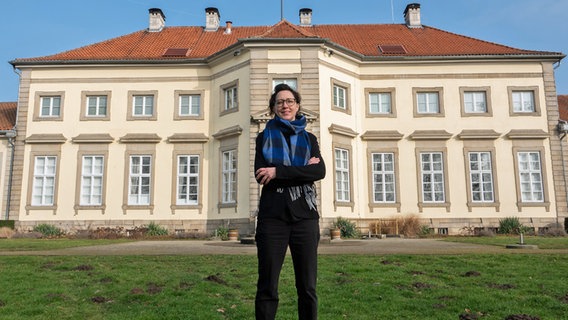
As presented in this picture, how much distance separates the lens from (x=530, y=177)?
21.0 m

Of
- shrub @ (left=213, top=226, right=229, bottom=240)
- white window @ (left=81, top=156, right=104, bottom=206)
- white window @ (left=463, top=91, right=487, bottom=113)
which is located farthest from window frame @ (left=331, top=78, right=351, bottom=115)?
white window @ (left=81, top=156, right=104, bottom=206)

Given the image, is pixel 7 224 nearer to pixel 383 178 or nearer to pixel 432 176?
pixel 383 178

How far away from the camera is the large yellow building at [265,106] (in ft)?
66.4

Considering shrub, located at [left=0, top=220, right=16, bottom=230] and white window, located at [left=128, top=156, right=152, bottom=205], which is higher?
white window, located at [left=128, top=156, right=152, bottom=205]

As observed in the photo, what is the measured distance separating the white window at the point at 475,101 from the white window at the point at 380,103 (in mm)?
3611

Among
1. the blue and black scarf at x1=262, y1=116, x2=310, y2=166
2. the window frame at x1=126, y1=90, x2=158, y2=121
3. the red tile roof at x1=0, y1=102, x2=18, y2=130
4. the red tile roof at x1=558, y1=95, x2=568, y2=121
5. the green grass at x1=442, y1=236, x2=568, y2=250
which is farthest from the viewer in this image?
the red tile roof at x1=558, y1=95, x2=568, y2=121

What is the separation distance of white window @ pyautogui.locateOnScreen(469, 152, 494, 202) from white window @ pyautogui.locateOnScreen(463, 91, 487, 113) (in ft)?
7.08

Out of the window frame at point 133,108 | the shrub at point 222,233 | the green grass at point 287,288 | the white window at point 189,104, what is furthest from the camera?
the white window at point 189,104

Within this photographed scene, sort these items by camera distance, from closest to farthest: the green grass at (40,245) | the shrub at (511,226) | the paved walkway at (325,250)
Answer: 1. the paved walkway at (325,250)
2. the green grass at (40,245)
3. the shrub at (511,226)

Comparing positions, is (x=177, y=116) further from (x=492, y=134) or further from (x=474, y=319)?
(x=474, y=319)

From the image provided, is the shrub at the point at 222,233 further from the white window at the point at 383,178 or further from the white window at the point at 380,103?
the white window at the point at 380,103

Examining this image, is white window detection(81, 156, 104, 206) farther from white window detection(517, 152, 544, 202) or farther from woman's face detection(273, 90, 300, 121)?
woman's face detection(273, 90, 300, 121)

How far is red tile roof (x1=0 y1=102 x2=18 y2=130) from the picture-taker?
2233 centimetres

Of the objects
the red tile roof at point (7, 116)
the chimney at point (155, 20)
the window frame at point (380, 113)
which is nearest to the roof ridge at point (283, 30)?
the window frame at point (380, 113)
